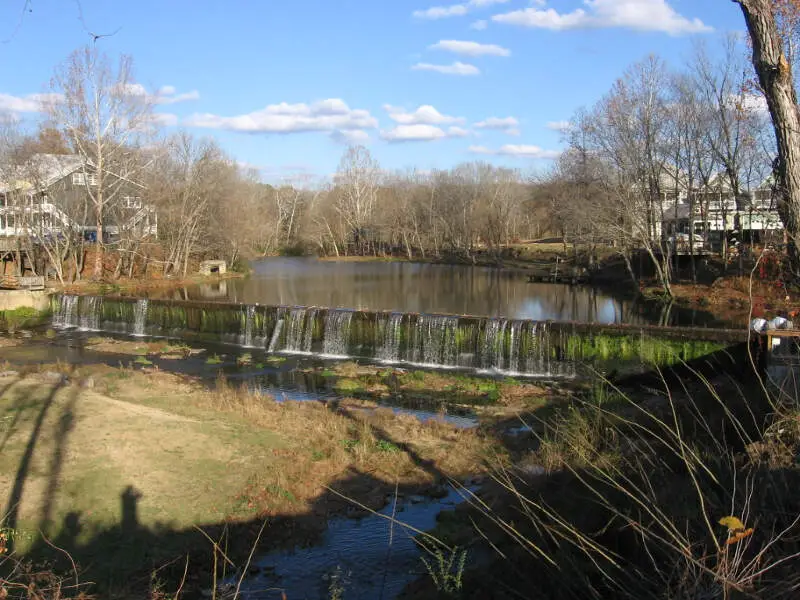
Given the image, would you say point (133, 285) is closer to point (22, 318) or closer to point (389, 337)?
point (22, 318)

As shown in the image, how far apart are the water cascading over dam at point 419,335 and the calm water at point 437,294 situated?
574 centimetres

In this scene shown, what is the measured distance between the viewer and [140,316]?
25.6 m

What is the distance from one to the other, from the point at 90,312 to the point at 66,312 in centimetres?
139

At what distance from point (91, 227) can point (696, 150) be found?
111ft

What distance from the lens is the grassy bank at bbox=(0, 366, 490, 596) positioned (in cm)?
723

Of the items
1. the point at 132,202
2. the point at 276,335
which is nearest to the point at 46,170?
the point at 132,202

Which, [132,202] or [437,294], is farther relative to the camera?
[132,202]

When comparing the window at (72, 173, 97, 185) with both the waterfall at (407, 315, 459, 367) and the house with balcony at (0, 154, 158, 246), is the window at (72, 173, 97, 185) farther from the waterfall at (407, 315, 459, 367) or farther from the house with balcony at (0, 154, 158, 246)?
the waterfall at (407, 315, 459, 367)

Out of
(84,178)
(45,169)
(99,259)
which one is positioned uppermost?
(45,169)

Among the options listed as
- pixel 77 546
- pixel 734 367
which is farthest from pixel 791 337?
pixel 77 546

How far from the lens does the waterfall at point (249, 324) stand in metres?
22.8

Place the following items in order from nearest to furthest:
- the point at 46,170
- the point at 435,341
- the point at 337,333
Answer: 1. the point at 435,341
2. the point at 337,333
3. the point at 46,170

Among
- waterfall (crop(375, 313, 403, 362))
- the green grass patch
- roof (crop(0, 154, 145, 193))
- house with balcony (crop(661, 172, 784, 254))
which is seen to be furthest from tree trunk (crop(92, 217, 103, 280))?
house with balcony (crop(661, 172, 784, 254))

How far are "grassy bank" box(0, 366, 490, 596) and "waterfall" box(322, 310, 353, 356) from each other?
24.8 feet
